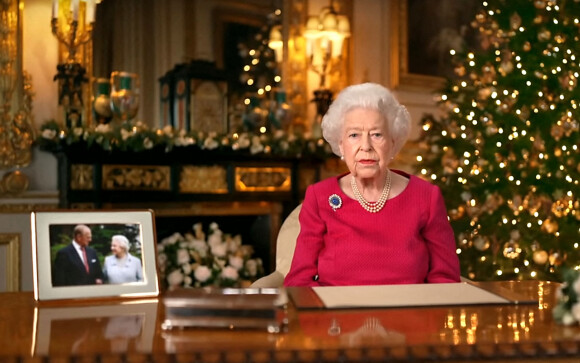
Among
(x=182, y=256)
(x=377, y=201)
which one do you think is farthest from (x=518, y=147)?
(x=377, y=201)

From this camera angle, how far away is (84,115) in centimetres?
488

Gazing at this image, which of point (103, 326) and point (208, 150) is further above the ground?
point (208, 150)

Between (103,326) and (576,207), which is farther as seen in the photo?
(576,207)

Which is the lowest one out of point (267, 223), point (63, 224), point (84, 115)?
point (267, 223)

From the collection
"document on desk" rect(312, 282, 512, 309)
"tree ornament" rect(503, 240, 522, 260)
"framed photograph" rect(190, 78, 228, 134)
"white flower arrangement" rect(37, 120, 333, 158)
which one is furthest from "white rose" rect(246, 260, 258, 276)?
"document on desk" rect(312, 282, 512, 309)

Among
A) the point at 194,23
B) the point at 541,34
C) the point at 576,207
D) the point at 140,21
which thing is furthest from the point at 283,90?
the point at 576,207

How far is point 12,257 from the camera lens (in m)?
4.65

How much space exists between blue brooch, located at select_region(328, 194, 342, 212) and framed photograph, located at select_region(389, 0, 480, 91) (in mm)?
4325

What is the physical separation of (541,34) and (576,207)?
128 cm

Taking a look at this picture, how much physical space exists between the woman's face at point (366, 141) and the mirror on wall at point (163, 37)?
3321 mm

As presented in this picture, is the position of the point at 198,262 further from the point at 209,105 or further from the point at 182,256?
the point at 209,105

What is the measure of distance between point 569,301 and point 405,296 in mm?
401

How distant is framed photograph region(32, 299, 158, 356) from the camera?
126cm

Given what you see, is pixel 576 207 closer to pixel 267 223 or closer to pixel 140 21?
pixel 267 223
